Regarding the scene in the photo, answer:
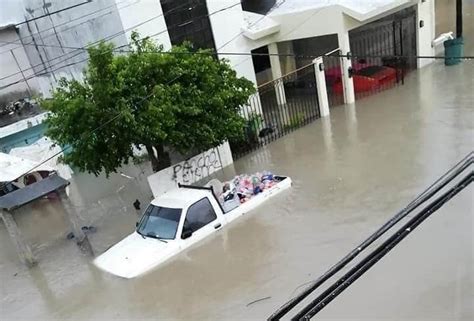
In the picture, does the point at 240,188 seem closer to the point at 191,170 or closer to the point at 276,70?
the point at 191,170

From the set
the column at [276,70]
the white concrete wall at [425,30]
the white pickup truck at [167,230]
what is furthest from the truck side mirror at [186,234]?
the white concrete wall at [425,30]

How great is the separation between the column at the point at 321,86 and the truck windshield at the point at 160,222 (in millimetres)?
8746

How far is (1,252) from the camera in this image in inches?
467

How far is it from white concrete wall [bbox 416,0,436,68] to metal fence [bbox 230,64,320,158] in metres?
5.07

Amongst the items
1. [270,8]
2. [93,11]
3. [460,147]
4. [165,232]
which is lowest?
[460,147]

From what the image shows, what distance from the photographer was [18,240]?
10.3 metres

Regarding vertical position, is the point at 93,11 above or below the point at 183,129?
above

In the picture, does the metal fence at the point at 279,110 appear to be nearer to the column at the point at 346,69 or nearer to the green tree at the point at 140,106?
the column at the point at 346,69

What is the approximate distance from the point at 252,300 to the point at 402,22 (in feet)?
56.2

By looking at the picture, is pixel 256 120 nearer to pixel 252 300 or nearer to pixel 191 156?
pixel 191 156

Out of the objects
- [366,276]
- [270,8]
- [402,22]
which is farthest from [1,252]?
[402,22]

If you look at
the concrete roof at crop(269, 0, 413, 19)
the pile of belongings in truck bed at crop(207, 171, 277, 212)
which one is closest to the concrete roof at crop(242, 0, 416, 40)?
the concrete roof at crop(269, 0, 413, 19)

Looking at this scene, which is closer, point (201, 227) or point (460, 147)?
point (201, 227)

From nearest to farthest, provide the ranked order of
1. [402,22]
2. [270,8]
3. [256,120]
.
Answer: [256,120] → [270,8] → [402,22]
